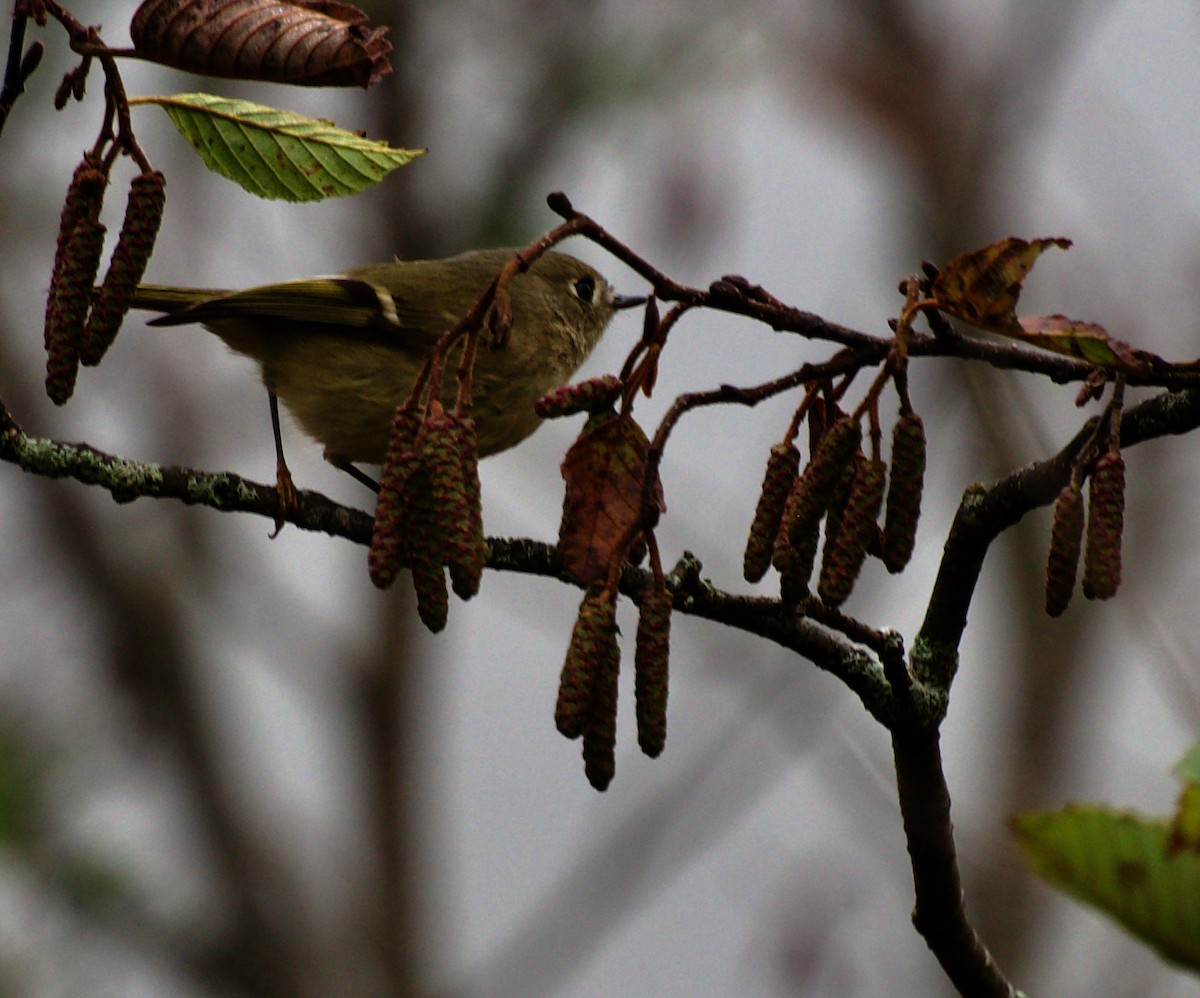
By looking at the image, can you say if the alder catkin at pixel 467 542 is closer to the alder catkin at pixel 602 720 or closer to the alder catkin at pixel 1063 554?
the alder catkin at pixel 602 720

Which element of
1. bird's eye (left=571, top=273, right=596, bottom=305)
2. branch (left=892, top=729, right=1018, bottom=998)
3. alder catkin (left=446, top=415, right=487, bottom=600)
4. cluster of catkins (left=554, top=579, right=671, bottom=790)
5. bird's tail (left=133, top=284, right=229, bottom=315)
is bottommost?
branch (left=892, top=729, right=1018, bottom=998)

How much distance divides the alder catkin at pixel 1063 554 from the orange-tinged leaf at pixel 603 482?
0.39 meters

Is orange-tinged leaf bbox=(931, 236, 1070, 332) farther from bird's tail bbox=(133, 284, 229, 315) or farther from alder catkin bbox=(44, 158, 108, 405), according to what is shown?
bird's tail bbox=(133, 284, 229, 315)

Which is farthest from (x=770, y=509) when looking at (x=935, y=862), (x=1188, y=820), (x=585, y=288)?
(x=585, y=288)

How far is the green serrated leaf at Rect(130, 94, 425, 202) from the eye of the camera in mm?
1788

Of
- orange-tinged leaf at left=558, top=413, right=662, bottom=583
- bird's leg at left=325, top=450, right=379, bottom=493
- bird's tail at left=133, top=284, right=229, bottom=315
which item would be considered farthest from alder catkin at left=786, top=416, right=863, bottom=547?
bird's leg at left=325, top=450, right=379, bottom=493

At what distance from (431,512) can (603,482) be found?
0.75 feet

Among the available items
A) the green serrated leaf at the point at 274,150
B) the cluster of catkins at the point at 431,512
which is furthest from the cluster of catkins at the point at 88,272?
the cluster of catkins at the point at 431,512

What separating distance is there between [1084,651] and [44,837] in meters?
4.41

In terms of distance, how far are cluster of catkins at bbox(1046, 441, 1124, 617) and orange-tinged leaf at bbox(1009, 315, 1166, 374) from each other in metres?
0.09

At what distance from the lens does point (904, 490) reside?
158 centimetres

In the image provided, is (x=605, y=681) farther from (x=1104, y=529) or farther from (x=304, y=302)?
(x=304, y=302)

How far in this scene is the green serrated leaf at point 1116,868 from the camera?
3.02ft

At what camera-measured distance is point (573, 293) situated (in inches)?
158
